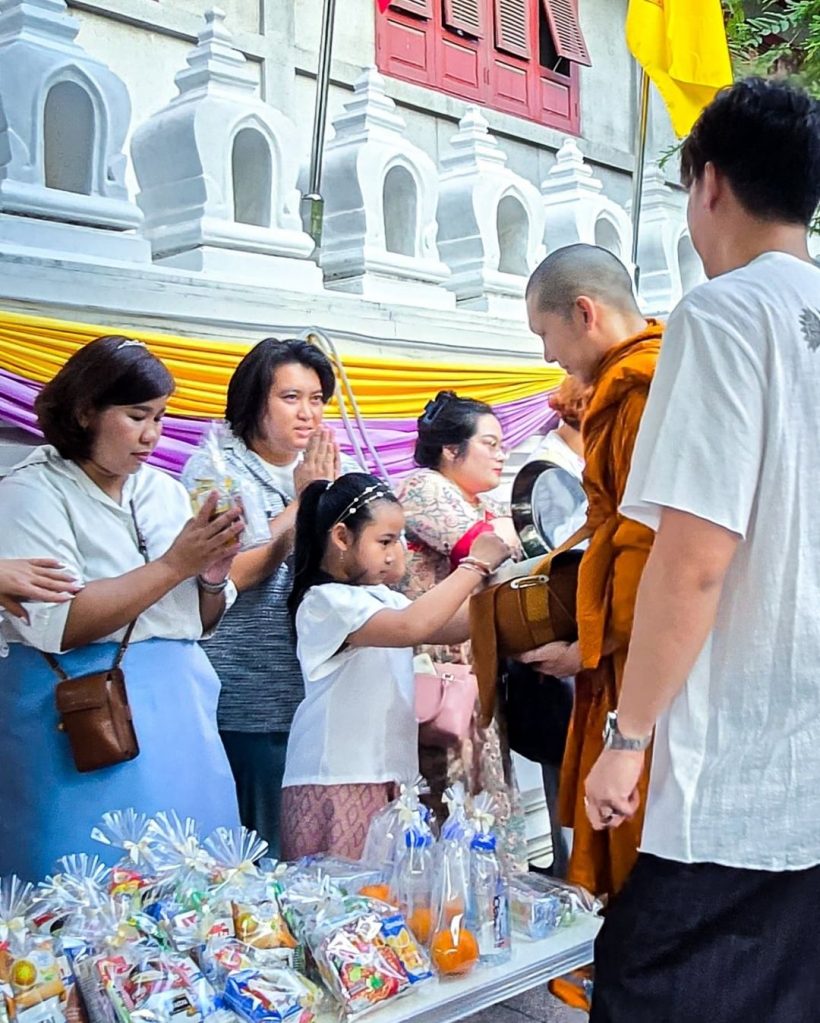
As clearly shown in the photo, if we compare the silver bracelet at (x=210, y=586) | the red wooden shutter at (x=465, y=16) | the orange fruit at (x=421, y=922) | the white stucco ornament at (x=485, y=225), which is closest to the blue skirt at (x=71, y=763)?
the silver bracelet at (x=210, y=586)

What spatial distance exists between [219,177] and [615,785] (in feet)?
6.25

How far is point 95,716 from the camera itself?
1974mm

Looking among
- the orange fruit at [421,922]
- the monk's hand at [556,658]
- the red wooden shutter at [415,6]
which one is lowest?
the orange fruit at [421,922]

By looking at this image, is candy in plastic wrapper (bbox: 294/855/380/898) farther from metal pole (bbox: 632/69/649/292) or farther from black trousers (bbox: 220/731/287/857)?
metal pole (bbox: 632/69/649/292)

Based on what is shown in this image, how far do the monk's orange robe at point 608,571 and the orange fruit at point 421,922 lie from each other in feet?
1.01

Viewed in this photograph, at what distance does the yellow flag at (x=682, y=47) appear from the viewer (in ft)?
13.0

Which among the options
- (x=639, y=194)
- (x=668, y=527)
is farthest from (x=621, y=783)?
(x=639, y=194)

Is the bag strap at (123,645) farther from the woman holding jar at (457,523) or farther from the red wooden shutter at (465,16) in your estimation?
the red wooden shutter at (465,16)

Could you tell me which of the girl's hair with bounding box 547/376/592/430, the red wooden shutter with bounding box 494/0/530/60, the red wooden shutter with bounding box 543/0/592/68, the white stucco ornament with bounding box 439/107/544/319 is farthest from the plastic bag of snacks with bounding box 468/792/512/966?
the red wooden shutter with bounding box 543/0/592/68

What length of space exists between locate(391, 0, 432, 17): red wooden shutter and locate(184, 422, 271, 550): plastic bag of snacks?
2.82m

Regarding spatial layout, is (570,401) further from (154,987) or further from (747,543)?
(154,987)

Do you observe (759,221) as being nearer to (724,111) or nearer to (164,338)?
(724,111)

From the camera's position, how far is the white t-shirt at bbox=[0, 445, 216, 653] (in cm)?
199

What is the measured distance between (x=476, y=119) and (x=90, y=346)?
206 centimetres
